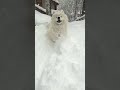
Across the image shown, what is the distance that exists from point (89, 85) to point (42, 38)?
5543 millimetres

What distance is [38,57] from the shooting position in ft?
18.6

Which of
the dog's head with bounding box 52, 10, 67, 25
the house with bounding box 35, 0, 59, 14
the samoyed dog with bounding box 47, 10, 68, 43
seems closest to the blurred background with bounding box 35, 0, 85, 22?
the house with bounding box 35, 0, 59, 14

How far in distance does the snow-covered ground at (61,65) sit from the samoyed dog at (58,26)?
157 mm

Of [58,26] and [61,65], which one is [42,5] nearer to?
[58,26]

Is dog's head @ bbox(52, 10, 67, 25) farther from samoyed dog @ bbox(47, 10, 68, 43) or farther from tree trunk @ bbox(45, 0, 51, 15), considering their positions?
tree trunk @ bbox(45, 0, 51, 15)

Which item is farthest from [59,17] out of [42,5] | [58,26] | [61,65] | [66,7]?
[66,7]

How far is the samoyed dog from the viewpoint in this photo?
5.28 m

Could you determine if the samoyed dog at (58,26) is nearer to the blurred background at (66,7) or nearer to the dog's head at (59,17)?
the dog's head at (59,17)

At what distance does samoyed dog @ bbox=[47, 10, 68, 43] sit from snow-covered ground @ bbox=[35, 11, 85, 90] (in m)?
0.16

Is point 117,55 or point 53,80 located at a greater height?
point 117,55

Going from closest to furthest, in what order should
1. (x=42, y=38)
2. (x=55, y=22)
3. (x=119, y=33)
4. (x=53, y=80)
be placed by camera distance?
(x=119, y=33) < (x=53, y=80) < (x=55, y=22) < (x=42, y=38)
